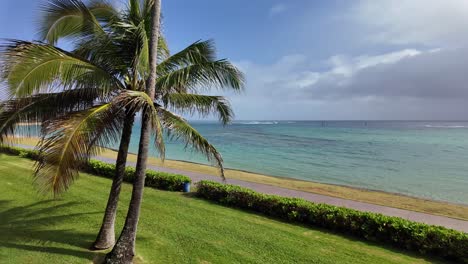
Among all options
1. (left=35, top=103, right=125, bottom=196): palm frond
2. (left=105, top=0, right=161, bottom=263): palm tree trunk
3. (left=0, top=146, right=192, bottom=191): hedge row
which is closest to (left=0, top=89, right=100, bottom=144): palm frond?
(left=35, top=103, right=125, bottom=196): palm frond

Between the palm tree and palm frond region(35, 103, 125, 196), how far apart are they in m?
0.01

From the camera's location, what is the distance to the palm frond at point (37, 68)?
409 centimetres

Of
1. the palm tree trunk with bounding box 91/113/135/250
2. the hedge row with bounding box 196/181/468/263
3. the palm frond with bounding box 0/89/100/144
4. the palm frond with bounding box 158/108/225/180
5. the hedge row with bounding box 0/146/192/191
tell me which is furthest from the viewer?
the hedge row with bounding box 0/146/192/191

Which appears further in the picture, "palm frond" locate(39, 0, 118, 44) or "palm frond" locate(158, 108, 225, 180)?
"palm frond" locate(158, 108, 225, 180)

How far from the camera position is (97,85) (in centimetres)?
502

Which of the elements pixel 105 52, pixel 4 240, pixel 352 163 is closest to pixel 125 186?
pixel 4 240

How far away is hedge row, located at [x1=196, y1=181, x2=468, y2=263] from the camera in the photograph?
6668 mm

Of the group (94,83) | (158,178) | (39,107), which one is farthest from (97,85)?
(158,178)

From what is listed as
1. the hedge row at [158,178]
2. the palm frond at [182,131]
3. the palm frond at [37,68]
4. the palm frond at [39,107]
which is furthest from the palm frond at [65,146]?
the hedge row at [158,178]

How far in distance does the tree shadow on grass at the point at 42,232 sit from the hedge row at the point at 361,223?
4.97 metres

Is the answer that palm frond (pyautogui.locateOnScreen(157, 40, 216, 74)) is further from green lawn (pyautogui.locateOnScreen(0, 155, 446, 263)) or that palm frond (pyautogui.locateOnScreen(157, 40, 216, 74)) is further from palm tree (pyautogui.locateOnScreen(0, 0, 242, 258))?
green lawn (pyautogui.locateOnScreen(0, 155, 446, 263))

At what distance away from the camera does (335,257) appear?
631cm

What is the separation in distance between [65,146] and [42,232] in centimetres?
401

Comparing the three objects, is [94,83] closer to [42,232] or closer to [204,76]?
[204,76]
